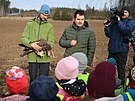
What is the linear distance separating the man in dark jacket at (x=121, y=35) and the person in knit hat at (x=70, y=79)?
7.22ft

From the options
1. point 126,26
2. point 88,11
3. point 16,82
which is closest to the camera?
point 16,82

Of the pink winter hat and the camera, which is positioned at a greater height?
the camera

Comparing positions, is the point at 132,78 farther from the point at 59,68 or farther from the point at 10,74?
the point at 10,74

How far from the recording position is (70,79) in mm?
3152

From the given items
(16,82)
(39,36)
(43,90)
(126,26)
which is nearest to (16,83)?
(16,82)

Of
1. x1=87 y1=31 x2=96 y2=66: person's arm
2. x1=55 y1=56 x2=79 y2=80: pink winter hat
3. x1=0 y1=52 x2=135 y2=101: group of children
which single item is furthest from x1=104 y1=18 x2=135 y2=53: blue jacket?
x1=55 y1=56 x2=79 y2=80: pink winter hat

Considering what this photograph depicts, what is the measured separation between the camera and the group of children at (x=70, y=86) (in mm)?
2582

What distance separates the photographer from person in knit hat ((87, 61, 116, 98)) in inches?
108

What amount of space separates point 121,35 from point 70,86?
2583 millimetres

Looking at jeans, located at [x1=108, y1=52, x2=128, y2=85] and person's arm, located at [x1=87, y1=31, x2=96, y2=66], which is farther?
jeans, located at [x1=108, y1=52, x2=128, y2=85]

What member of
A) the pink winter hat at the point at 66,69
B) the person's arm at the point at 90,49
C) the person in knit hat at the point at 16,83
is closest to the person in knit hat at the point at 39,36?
the person's arm at the point at 90,49

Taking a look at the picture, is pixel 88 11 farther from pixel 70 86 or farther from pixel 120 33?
pixel 70 86

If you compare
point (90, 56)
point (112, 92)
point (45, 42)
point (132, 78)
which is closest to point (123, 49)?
point (90, 56)

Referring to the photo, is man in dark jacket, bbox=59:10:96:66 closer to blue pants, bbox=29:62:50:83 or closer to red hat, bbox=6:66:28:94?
blue pants, bbox=29:62:50:83
